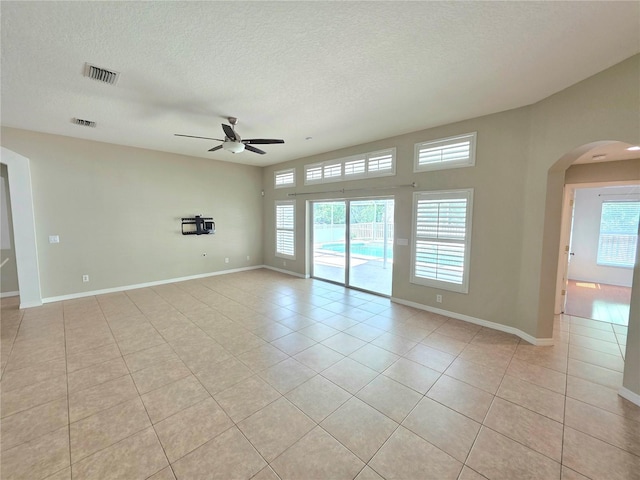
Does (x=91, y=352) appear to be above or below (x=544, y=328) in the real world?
below

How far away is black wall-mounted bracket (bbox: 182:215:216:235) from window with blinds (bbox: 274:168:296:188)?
6.95 feet

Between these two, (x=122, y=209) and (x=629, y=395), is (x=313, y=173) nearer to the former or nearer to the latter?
(x=122, y=209)

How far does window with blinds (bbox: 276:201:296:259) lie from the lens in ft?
22.8

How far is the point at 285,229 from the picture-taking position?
7184mm

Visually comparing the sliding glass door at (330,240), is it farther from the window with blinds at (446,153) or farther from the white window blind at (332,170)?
the window with blinds at (446,153)

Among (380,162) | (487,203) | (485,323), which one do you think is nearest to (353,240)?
(380,162)

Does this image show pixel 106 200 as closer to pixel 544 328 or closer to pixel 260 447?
pixel 260 447

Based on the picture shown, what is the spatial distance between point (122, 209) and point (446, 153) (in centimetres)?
645

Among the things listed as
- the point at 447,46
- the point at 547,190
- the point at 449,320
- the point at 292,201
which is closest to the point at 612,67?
the point at 547,190

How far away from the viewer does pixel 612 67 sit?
7.98 feet

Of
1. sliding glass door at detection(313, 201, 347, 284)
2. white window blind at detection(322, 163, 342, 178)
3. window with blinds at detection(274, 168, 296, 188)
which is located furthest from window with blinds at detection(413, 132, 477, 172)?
window with blinds at detection(274, 168, 296, 188)

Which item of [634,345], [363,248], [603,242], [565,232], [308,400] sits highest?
[565,232]

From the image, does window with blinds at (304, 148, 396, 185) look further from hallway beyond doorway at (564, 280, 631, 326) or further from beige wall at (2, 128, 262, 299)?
hallway beyond doorway at (564, 280, 631, 326)

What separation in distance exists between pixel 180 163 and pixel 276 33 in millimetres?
5114
